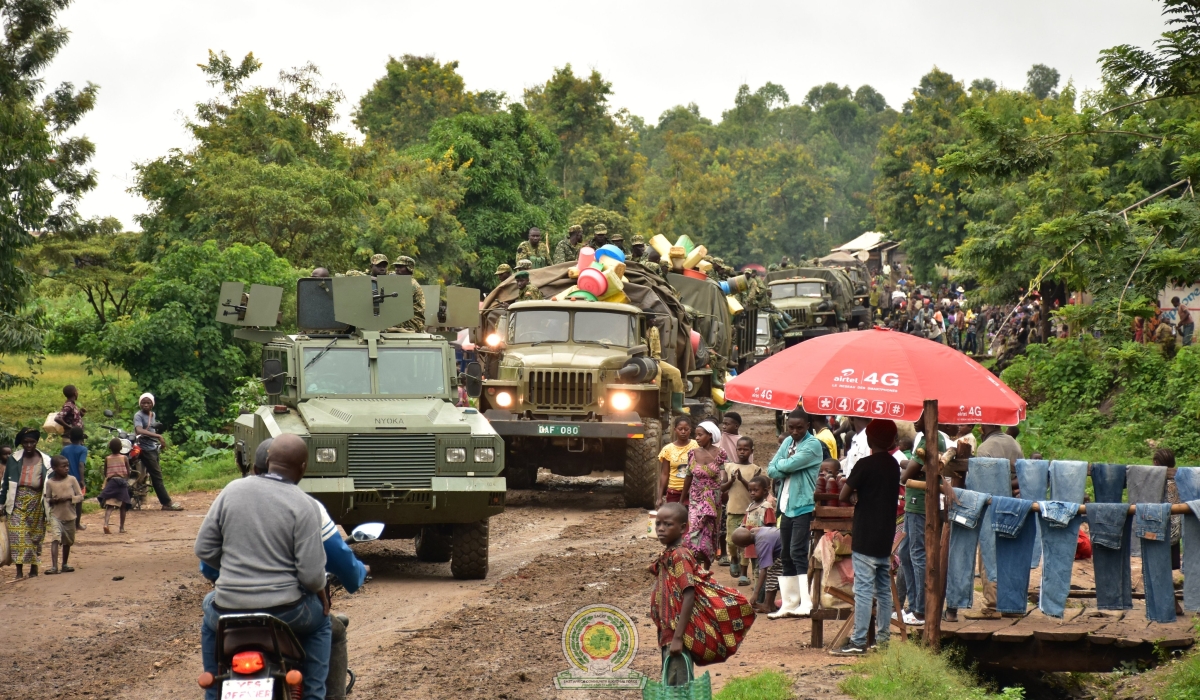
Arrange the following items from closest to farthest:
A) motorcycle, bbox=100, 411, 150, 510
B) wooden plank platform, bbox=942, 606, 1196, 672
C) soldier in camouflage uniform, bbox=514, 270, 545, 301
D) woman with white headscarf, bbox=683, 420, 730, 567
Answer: wooden plank platform, bbox=942, 606, 1196, 672, woman with white headscarf, bbox=683, 420, 730, 567, motorcycle, bbox=100, 411, 150, 510, soldier in camouflage uniform, bbox=514, 270, 545, 301

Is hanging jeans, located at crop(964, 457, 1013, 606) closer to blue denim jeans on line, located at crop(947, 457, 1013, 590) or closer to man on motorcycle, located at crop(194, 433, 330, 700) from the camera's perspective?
blue denim jeans on line, located at crop(947, 457, 1013, 590)

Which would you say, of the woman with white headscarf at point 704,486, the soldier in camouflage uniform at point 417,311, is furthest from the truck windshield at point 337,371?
the woman with white headscarf at point 704,486

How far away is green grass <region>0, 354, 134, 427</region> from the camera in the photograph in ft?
80.8

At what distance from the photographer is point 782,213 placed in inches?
2744

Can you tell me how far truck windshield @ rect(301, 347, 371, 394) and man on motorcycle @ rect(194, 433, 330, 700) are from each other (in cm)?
622

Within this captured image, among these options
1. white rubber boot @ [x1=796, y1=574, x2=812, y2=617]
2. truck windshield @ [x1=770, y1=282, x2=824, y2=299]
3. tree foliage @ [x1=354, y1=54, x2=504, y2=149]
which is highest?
tree foliage @ [x1=354, y1=54, x2=504, y2=149]

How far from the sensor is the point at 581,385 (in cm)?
1549

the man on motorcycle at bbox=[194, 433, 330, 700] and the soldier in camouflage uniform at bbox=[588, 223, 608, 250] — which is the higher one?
the soldier in camouflage uniform at bbox=[588, 223, 608, 250]

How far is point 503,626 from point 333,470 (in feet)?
7.04

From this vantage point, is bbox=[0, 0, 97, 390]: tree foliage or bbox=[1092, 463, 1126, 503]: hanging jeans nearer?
bbox=[1092, 463, 1126, 503]: hanging jeans

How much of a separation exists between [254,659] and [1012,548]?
5415mm

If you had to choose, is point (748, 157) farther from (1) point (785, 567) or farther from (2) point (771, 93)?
(1) point (785, 567)

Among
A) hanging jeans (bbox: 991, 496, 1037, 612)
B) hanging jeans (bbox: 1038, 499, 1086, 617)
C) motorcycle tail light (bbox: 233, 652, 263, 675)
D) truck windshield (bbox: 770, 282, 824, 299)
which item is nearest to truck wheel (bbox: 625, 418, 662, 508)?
hanging jeans (bbox: 991, 496, 1037, 612)

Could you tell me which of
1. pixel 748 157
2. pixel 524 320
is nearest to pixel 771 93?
pixel 748 157
